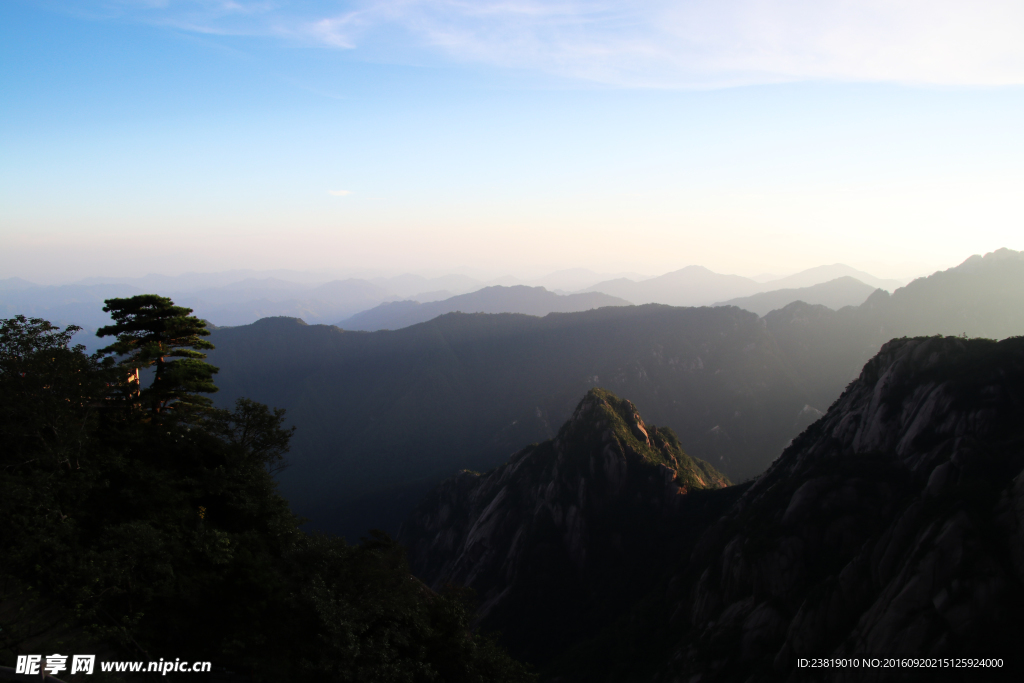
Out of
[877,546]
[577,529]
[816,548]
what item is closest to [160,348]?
[877,546]

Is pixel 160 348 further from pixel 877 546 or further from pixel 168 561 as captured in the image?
pixel 877 546

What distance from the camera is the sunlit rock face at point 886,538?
3066 cm

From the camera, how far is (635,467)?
9406 centimetres

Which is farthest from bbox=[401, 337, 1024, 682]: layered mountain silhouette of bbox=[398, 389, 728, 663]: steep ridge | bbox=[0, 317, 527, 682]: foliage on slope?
bbox=[0, 317, 527, 682]: foliage on slope

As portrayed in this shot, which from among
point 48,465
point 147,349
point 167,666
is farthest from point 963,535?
point 147,349

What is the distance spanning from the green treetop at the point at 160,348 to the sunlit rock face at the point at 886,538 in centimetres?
5138

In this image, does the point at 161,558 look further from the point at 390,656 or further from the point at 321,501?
the point at 321,501

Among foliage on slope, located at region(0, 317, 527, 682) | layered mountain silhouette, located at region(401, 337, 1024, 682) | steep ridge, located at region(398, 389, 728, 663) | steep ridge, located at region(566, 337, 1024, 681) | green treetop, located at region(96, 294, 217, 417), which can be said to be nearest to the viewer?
foliage on slope, located at region(0, 317, 527, 682)

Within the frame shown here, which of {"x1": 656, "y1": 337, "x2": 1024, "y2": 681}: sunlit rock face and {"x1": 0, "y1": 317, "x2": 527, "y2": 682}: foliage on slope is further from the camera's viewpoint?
{"x1": 656, "y1": 337, "x2": 1024, "y2": 681}: sunlit rock face

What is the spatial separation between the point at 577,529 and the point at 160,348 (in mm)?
73861

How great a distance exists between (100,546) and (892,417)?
223ft

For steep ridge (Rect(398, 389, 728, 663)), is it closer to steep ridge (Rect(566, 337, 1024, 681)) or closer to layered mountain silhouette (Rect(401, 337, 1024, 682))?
layered mountain silhouette (Rect(401, 337, 1024, 682))

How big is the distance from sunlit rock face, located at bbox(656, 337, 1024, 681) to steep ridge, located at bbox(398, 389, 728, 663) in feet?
68.0

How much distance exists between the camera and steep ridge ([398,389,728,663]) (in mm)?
82938
